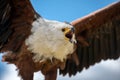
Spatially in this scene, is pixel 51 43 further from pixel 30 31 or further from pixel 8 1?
pixel 8 1

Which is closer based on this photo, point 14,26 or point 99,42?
point 14,26

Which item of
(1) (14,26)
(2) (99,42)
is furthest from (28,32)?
(2) (99,42)

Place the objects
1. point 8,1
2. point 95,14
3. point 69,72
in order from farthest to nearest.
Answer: point 69,72 < point 95,14 < point 8,1

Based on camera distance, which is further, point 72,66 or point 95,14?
point 72,66

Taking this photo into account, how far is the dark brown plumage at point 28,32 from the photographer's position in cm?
1011

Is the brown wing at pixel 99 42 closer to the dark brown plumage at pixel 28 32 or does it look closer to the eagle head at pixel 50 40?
the dark brown plumage at pixel 28 32

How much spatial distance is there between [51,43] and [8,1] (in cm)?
110

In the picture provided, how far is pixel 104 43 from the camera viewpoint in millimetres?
12469

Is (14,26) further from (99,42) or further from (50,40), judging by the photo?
(99,42)

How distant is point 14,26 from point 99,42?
109 inches

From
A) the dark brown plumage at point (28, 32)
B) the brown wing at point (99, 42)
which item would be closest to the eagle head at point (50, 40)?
the dark brown plumage at point (28, 32)

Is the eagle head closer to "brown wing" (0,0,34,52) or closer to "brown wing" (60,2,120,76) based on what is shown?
"brown wing" (0,0,34,52)

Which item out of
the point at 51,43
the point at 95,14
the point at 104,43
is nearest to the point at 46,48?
the point at 51,43

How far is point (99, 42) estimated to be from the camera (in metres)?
12.4
